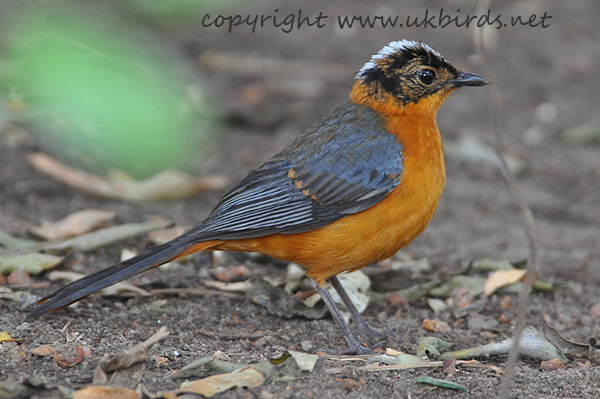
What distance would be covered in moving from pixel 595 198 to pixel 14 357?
644 cm

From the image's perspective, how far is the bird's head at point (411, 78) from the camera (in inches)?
192

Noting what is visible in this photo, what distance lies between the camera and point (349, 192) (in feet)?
15.0

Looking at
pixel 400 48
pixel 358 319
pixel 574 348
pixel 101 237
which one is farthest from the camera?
pixel 101 237

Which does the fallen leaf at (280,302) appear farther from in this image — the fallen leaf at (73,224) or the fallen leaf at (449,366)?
the fallen leaf at (73,224)

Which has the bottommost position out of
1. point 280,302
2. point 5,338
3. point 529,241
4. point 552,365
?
point 552,365

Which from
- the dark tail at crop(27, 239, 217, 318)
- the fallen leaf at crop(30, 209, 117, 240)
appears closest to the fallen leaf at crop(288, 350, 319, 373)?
the dark tail at crop(27, 239, 217, 318)

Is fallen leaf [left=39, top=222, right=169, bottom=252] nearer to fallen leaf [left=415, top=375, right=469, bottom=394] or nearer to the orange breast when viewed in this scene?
the orange breast

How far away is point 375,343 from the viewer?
461 cm

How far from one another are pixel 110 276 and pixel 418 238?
3511 millimetres

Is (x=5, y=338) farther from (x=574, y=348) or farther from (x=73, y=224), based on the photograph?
(x=574, y=348)

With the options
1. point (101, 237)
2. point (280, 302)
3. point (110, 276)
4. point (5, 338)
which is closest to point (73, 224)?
point (101, 237)

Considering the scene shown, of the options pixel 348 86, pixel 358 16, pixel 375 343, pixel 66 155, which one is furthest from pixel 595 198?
pixel 66 155

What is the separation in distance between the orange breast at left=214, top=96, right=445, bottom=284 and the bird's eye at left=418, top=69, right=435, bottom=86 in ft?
1.38

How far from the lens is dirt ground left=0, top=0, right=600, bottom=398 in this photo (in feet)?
12.8
